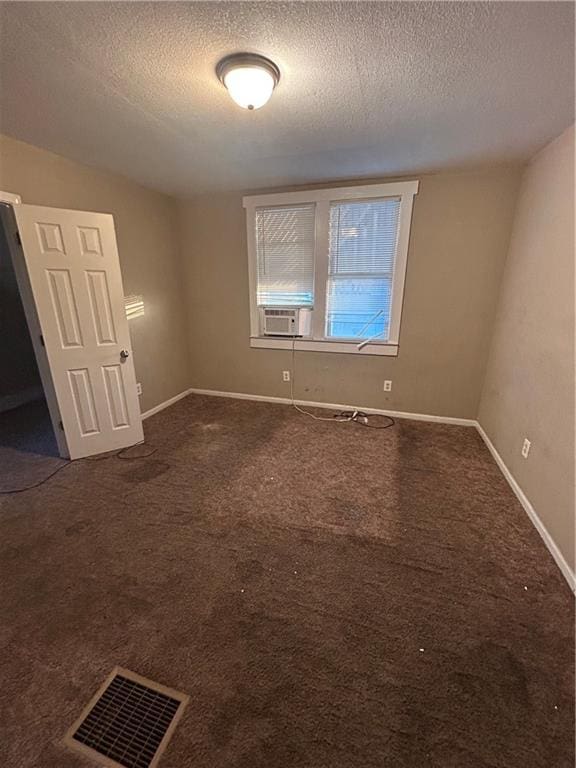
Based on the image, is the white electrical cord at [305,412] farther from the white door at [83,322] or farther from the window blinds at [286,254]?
the white door at [83,322]

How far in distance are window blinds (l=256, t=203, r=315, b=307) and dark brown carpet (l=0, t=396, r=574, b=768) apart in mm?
2045

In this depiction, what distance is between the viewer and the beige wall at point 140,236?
2412mm

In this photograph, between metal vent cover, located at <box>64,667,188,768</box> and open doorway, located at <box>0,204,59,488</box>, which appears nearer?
metal vent cover, located at <box>64,667,188,768</box>

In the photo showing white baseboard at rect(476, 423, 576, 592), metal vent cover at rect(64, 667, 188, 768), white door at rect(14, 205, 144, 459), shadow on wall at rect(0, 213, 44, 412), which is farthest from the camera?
shadow on wall at rect(0, 213, 44, 412)

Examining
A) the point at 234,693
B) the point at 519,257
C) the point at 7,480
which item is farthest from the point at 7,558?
the point at 519,257

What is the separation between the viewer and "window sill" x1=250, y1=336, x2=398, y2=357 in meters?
3.52

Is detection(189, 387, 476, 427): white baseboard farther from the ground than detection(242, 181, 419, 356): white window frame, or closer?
closer

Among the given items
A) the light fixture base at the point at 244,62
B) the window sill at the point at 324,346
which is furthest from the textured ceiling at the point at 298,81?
the window sill at the point at 324,346

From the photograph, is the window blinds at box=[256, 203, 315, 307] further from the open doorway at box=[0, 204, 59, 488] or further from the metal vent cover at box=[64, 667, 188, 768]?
the metal vent cover at box=[64, 667, 188, 768]

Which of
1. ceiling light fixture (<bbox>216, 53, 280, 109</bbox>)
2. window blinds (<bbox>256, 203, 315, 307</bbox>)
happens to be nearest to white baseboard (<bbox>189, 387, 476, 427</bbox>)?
window blinds (<bbox>256, 203, 315, 307</bbox>)

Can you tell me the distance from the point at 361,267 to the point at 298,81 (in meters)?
1.91

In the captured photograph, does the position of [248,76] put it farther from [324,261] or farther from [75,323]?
[75,323]

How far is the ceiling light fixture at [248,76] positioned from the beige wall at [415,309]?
205cm

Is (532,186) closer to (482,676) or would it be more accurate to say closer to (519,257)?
(519,257)
